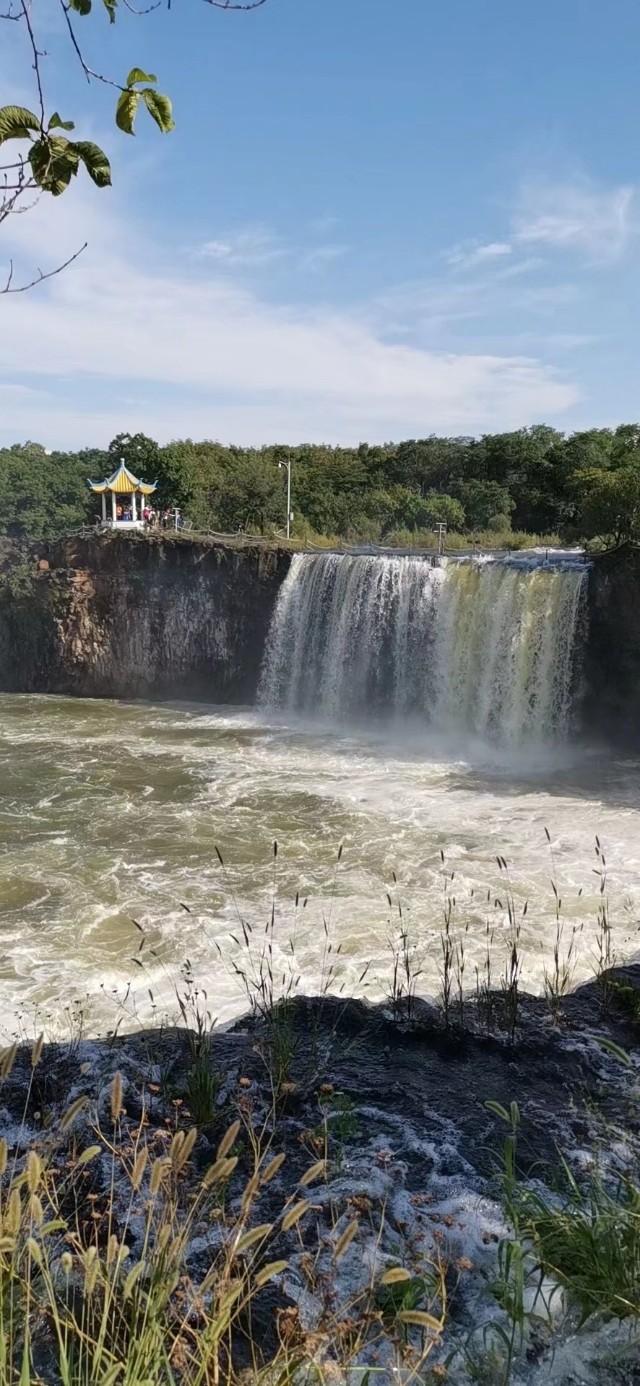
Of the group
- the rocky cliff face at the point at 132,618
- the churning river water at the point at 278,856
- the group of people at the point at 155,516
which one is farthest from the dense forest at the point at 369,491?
the churning river water at the point at 278,856

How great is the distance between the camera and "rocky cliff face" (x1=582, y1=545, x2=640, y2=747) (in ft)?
62.2

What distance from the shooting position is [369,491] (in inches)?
1681

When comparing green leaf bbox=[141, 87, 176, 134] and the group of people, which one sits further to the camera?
the group of people

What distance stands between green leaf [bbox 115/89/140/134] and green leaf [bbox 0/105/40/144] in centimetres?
23

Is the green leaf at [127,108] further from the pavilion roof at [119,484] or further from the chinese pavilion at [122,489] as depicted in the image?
the pavilion roof at [119,484]

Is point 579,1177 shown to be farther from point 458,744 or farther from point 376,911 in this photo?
point 458,744

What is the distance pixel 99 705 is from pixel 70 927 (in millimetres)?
16353

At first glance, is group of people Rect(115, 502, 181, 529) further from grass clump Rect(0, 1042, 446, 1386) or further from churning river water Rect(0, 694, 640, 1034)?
grass clump Rect(0, 1042, 446, 1386)

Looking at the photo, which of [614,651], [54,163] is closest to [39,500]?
[614,651]

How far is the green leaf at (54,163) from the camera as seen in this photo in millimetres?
2676

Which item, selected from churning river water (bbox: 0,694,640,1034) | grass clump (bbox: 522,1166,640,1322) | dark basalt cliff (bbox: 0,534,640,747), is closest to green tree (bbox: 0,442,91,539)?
dark basalt cliff (bbox: 0,534,640,747)

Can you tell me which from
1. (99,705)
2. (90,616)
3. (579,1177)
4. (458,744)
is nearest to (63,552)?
(90,616)

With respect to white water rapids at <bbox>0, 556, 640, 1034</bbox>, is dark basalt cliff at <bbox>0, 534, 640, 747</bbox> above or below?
above

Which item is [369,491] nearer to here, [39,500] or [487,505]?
[487,505]
